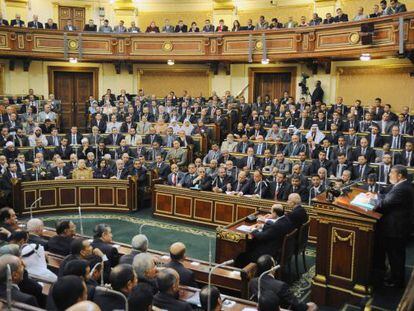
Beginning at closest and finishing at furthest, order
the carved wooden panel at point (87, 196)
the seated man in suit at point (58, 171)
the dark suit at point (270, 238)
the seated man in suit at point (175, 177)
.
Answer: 1. the dark suit at point (270, 238)
2. the seated man in suit at point (175, 177)
3. the carved wooden panel at point (87, 196)
4. the seated man in suit at point (58, 171)

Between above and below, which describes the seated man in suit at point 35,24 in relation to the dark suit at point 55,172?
above

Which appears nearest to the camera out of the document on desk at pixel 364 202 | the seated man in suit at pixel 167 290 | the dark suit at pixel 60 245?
the seated man in suit at pixel 167 290

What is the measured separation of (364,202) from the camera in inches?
206

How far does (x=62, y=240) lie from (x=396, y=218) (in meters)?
3.88

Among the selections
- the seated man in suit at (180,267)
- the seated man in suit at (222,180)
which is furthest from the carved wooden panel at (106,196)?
the seated man in suit at (180,267)

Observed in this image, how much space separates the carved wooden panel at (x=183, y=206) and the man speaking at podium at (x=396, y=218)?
14.8 feet

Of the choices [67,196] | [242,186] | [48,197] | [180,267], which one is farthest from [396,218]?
[48,197]

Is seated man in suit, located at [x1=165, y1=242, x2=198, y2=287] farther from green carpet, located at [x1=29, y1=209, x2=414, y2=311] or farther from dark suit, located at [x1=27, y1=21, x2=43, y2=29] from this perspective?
dark suit, located at [x1=27, y1=21, x2=43, y2=29]

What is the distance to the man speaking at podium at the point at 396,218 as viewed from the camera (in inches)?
199

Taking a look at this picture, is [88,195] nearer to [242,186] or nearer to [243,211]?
[242,186]

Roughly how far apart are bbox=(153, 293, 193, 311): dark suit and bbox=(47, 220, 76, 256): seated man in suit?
2149 mm

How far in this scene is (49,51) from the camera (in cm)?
1552

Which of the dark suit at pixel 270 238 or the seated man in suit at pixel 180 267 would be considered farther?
the dark suit at pixel 270 238

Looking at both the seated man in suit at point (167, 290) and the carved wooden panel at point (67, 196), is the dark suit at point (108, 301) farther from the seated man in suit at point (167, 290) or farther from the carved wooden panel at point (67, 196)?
the carved wooden panel at point (67, 196)
